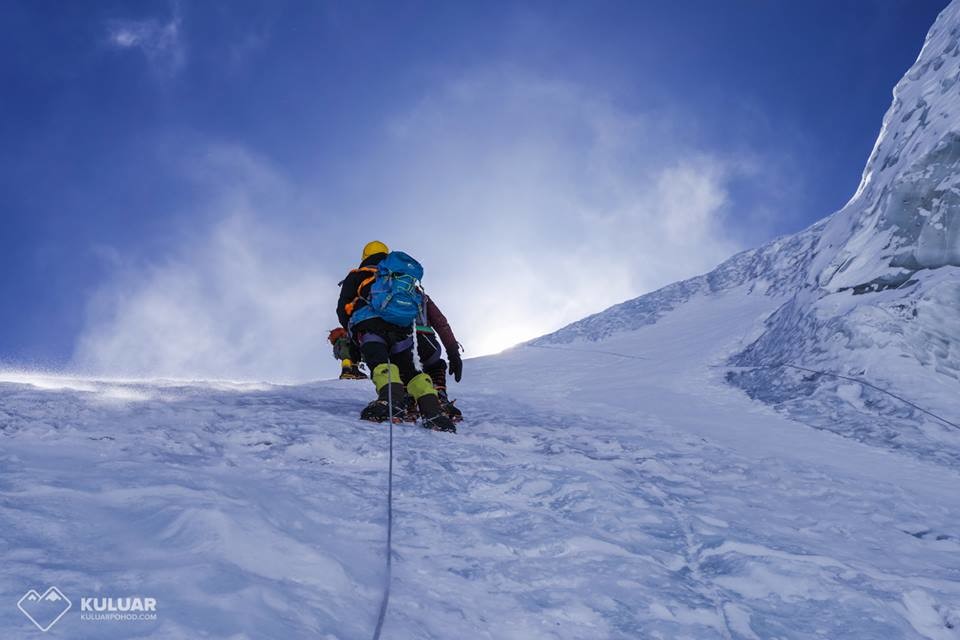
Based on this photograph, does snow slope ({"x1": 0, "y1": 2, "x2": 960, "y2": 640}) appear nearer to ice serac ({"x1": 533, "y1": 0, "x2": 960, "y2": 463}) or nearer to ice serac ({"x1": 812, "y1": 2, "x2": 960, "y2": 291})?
ice serac ({"x1": 533, "y1": 0, "x2": 960, "y2": 463})

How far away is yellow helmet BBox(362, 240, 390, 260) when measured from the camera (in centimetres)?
736

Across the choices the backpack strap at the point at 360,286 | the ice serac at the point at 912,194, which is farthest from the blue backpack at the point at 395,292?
the ice serac at the point at 912,194

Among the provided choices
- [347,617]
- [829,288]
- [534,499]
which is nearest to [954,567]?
[534,499]

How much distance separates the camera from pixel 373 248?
7430mm

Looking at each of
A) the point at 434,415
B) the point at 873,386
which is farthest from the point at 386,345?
the point at 873,386

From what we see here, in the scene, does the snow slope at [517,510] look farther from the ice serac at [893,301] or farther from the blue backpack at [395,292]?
the blue backpack at [395,292]

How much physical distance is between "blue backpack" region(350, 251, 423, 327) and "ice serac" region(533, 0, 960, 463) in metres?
4.78

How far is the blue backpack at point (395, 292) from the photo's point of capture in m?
6.43

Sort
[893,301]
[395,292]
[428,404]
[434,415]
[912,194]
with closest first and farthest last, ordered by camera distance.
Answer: [434,415] < [428,404] < [395,292] < [893,301] < [912,194]

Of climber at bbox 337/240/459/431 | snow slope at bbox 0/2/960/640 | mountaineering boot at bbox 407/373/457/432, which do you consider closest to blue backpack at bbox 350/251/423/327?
climber at bbox 337/240/459/431

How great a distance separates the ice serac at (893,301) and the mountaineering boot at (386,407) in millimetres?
4701

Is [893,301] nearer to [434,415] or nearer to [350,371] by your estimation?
[434,415]

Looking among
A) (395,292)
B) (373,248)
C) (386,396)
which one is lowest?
(386,396)

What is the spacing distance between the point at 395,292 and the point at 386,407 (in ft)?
4.27
